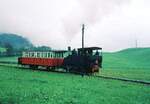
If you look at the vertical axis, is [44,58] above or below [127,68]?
above

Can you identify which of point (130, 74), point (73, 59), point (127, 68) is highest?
point (73, 59)

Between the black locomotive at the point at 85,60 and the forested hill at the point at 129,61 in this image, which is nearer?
the black locomotive at the point at 85,60

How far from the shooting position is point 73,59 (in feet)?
126

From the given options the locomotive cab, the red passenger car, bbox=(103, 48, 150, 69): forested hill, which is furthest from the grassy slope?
the red passenger car

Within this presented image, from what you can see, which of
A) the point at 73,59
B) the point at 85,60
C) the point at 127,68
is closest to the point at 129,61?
the point at 127,68

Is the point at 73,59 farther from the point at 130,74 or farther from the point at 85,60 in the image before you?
the point at 130,74

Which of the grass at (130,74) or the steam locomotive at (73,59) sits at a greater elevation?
the steam locomotive at (73,59)

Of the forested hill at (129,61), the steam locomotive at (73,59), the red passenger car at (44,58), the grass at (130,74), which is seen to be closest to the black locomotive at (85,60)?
the steam locomotive at (73,59)

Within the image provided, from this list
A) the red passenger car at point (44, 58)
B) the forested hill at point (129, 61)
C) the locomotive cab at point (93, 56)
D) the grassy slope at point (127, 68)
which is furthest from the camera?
the forested hill at point (129, 61)

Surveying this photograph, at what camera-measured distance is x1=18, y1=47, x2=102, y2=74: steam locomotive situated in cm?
3659

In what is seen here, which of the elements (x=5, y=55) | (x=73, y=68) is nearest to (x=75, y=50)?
(x=73, y=68)

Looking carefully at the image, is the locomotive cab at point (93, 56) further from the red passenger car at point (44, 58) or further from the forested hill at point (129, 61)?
the forested hill at point (129, 61)

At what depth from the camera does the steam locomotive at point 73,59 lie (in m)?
36.6

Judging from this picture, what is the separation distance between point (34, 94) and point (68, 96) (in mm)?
2016
